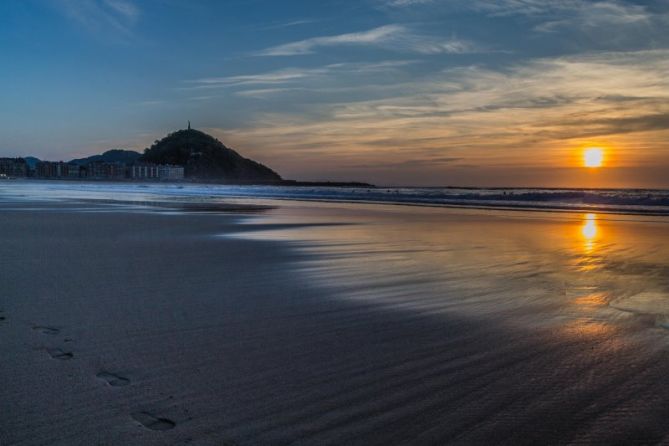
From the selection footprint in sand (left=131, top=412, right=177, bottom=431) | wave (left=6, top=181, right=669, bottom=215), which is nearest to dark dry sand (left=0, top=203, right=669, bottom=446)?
footprint in sand (left=131, top=412, right=177, bottom=431)

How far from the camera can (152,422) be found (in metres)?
2.54

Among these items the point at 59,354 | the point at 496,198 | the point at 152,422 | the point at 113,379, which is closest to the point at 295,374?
the point at 152,422

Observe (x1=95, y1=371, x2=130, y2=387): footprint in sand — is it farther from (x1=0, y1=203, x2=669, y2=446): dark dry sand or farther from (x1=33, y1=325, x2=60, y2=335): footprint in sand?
(x1=33, y1=325, x2=60, y2=335): footprint in sand

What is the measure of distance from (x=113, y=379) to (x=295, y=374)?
39.7 inches

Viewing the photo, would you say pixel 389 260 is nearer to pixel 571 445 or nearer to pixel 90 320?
pixel 90 320

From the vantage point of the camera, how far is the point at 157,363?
132 inches

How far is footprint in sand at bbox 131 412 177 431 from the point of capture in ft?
8.17

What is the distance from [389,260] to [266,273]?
79.7 inches

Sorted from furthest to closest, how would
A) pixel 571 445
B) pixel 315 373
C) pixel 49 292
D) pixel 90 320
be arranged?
pixel 49 292 < pixel 90 320 < pixel 315 373 < pixel 571 445

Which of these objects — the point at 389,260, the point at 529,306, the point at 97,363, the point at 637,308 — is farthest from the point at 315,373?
the point at 389,260

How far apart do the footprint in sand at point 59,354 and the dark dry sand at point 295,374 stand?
0.02 meters

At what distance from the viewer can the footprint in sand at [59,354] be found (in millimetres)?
3410

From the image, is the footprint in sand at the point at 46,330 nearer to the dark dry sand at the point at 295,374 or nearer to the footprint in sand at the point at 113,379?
the dark dry sand at the point at 295,374

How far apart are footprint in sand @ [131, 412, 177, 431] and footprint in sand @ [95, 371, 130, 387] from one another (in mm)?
433
